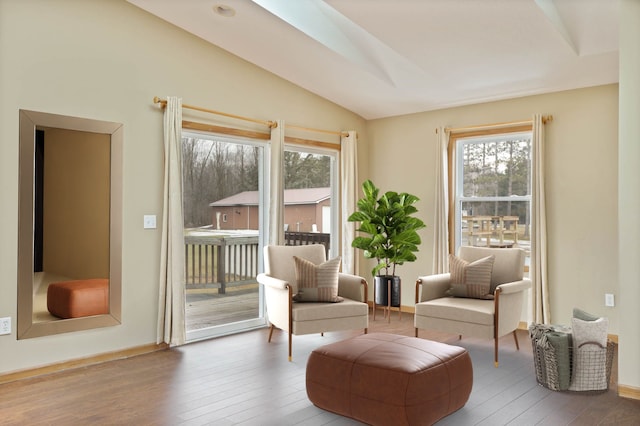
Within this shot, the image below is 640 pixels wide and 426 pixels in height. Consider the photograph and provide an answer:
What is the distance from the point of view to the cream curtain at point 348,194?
6090mm

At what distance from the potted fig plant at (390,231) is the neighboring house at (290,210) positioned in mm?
606

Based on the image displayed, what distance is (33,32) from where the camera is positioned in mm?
3697

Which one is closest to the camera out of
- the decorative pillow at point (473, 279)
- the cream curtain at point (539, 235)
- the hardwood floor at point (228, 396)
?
the hardwood floor at point (228, 396)

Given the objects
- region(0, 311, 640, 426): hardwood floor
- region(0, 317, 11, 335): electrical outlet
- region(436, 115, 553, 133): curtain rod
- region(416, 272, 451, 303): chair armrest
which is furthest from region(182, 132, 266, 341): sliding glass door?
region(436, 115, 553, 133): curtain rod

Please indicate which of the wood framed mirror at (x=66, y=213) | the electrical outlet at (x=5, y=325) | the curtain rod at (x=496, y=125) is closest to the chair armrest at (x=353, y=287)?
the wood framed mirror at (x=66, y=213)

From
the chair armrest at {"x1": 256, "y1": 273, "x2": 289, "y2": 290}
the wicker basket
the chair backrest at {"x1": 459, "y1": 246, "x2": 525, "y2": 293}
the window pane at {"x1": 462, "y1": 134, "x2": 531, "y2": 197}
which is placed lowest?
the wicker basket

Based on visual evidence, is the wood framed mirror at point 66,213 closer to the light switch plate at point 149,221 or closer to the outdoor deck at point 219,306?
the light switch plate at point 149,221

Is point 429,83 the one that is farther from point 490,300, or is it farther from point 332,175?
point 490,300

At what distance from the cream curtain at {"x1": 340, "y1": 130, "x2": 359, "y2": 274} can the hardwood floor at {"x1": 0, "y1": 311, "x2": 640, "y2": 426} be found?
191 cm

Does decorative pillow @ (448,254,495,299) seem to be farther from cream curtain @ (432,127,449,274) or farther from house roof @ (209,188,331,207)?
house roof @ (209,188,331,207)

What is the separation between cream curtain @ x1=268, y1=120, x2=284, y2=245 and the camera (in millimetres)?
5281

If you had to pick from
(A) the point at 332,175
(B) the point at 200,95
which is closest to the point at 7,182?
(B) the point at 200,95

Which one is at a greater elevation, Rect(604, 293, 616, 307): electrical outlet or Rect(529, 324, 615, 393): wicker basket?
Rect(604, 293, 616, 307): electrical outlet

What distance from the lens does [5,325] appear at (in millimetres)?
3568
